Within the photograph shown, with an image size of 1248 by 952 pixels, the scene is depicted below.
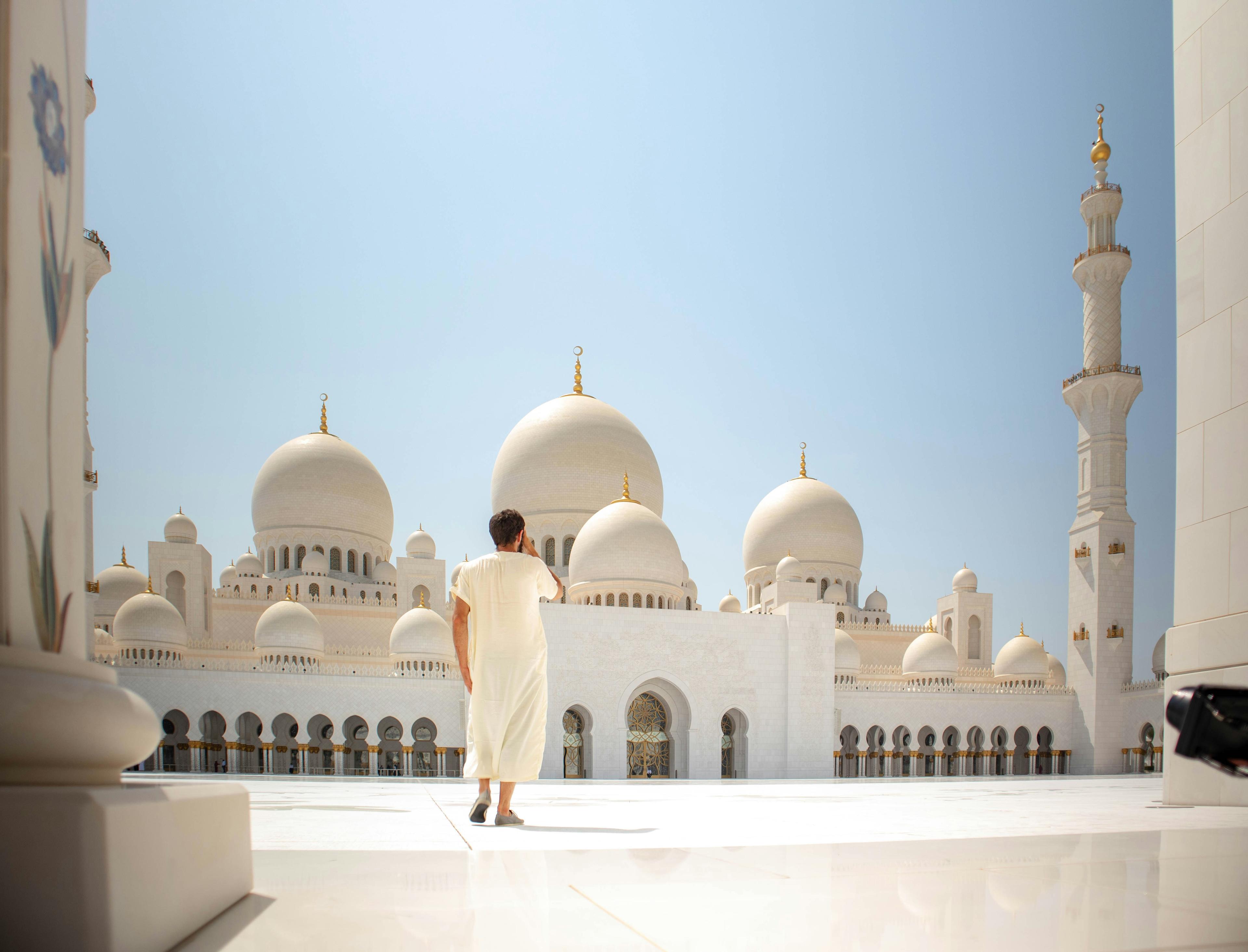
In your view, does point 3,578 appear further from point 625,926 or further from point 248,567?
point 248,567

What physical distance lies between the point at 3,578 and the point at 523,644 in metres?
2.83

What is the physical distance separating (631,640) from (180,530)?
14970 millimetres

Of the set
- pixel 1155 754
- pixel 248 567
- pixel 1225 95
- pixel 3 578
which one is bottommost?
pixel 1155 754

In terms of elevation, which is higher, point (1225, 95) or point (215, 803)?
point (1225, 95)

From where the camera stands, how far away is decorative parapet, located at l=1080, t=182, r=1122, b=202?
2481 cm

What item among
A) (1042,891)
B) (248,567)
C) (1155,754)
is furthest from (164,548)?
(1042,891)

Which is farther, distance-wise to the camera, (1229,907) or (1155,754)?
(1155,754)

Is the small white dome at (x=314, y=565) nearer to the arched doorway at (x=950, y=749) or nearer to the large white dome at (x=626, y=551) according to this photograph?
the large white dome at (x=626, y=551)

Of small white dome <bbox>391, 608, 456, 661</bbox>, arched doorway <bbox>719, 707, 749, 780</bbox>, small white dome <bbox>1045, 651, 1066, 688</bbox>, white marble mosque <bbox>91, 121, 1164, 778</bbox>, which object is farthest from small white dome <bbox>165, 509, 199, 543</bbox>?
small white dome <bbox>1045, 651, 1066, 688</bbox>

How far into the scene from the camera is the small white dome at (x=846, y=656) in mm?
25453

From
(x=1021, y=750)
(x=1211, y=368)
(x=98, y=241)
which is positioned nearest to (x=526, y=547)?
(x=1211, y=368)

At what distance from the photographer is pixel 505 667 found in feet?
13.5

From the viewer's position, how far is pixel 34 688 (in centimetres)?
139

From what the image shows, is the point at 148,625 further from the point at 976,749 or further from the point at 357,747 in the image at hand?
the point at 976,749
